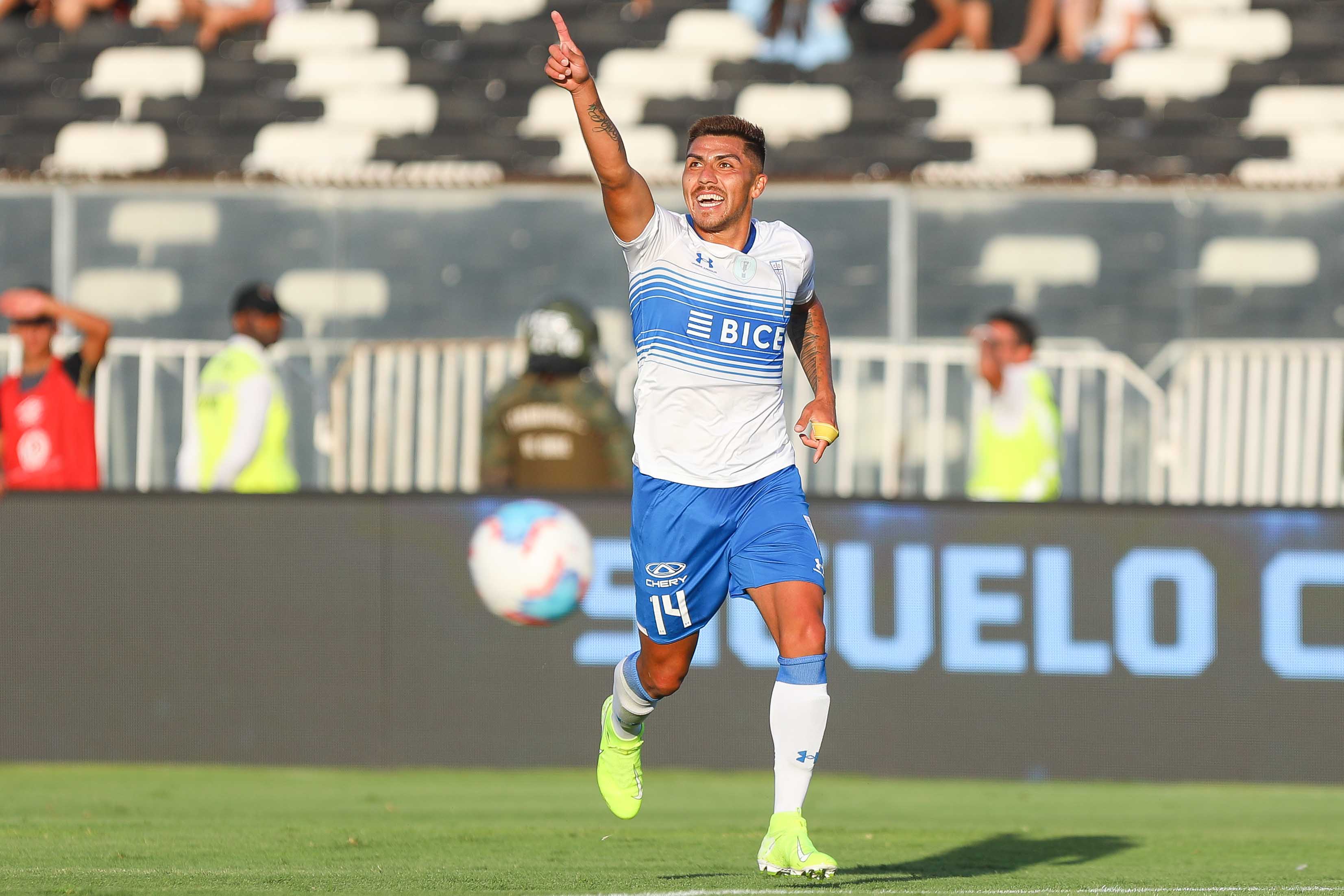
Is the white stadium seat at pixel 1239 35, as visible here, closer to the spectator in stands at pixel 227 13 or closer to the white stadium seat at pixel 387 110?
the white stadium seat at pixel 387 110

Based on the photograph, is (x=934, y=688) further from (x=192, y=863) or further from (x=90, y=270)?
(x=90, y=270)

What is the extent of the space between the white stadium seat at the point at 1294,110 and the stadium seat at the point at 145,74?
7.89m

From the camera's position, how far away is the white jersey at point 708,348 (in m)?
6.54

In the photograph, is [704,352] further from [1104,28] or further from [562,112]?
[1104,28]

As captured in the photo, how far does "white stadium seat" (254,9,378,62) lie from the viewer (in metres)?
16.1

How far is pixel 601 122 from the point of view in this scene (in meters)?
6.14

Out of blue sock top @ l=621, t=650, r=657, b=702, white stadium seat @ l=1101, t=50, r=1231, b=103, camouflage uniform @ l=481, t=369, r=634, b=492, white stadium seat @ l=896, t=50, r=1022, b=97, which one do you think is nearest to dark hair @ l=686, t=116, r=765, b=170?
blue sock top @ l=621, t=650, r=657, b=702

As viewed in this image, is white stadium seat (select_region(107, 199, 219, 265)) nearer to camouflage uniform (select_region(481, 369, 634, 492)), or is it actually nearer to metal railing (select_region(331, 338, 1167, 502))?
metal railing (select_region(331, 338, 1167, 502))

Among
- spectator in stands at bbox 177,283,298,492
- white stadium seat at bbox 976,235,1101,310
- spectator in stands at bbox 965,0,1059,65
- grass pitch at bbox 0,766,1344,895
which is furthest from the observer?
spectator in stands at bbox 965,0,1059,65

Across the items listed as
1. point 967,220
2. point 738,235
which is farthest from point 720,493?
point 967,220

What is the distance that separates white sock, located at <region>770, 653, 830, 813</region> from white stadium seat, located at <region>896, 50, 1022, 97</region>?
31.3 ft

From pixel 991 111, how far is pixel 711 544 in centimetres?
922

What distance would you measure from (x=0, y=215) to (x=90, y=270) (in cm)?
69

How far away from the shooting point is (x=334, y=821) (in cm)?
844
